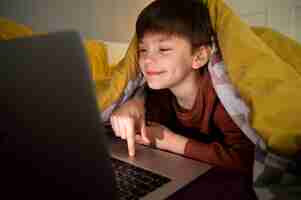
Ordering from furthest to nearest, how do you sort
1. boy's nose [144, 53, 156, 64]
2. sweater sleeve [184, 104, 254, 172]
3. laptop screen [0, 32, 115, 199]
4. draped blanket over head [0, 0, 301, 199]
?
boy's nose [144, 53, 156, 64]
sweater sleeve [184, 104, 254, 172]
draped blanket over head [0, 0, 301, 199]
laptop screen [0, 32, 115, 199]

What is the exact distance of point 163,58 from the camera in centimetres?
86

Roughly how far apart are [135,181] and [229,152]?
0.86 feet

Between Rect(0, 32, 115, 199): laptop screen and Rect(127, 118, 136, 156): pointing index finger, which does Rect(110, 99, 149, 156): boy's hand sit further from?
Rect(0, 32, 115, 199): laptop screen

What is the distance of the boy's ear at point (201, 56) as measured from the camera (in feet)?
3.02

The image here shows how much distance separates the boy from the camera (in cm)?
80

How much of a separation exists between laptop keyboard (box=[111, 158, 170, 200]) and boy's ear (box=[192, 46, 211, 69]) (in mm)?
416

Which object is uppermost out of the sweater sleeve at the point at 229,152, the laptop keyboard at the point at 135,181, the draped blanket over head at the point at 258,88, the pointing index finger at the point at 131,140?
the draped blanket over head at the point at 258,88

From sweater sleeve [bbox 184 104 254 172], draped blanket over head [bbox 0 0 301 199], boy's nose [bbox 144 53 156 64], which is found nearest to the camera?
draped blanket over head [bbox 0 0 301 199]

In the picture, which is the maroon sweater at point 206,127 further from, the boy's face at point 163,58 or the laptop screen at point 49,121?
the laptop screen at point 49,121

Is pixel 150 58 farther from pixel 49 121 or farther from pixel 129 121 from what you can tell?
pixel 49 121

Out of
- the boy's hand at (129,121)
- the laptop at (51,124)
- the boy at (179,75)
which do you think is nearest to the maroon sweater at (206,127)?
the boy at (179,75)

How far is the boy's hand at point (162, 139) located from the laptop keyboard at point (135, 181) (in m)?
0.14

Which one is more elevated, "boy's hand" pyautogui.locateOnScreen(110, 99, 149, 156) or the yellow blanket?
the yellow blanket

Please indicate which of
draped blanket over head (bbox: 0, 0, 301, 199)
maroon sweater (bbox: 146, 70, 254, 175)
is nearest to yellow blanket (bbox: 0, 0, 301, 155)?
draped blanket over head (bbox: 0, 0, 301, 199)
